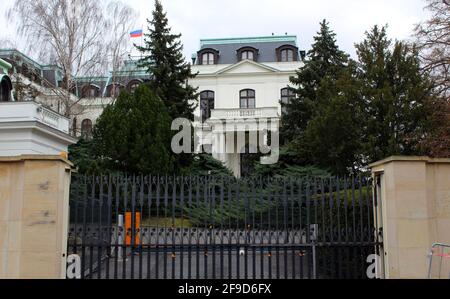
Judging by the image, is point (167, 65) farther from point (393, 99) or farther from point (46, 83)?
point (393, 99)

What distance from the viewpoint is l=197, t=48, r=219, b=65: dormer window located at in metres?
46.8

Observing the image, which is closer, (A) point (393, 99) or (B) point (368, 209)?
(B) point (368, 209)

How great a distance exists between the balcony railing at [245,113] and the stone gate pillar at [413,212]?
29.5m

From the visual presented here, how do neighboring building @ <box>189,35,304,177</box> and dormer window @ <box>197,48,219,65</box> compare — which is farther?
dormer window @ <box>197,48,219,65</box>

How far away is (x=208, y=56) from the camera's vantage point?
47.0m

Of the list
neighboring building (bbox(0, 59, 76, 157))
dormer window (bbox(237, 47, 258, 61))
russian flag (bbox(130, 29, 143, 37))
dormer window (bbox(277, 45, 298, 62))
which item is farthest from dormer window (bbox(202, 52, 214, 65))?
neighboring building (bbox(0, 59, 76, 157))

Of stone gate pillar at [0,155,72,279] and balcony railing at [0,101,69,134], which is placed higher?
balcony railing at [0,101,69,134]

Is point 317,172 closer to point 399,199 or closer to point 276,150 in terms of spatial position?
point 276,150

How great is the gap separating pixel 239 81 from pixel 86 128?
1402 cm

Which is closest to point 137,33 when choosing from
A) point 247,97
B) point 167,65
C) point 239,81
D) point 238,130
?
point 167,65

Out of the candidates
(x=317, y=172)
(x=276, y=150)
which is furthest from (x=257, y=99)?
(x=317, y=172)

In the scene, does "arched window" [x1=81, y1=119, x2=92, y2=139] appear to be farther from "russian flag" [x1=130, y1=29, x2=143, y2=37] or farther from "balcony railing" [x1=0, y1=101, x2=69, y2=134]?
"balcony railing" [x1=0, y1=101, x2=69, y2=134]

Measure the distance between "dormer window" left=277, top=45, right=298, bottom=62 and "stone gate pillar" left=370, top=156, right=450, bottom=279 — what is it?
3932 centimetres
